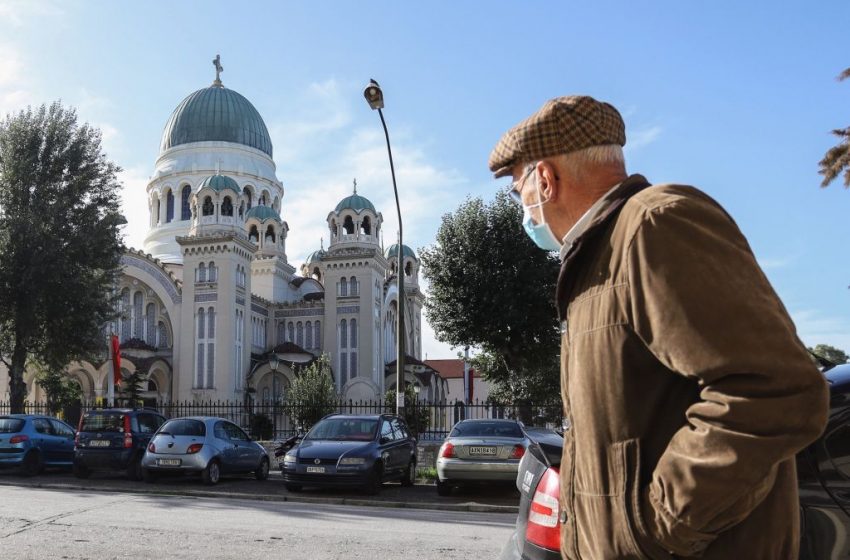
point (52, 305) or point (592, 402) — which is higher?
point (52, 305)

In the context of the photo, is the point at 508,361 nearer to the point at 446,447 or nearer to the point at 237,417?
the point at 446,447

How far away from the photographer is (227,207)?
1972 inches

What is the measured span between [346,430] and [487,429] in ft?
9.15

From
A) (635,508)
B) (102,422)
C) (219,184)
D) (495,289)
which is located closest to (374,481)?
(102,422)

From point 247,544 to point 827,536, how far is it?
6.04m

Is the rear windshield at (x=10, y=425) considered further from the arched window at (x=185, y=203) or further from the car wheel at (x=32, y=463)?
the arched window at (x=185, y=203)

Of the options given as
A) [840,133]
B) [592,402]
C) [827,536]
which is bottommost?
[827,536]

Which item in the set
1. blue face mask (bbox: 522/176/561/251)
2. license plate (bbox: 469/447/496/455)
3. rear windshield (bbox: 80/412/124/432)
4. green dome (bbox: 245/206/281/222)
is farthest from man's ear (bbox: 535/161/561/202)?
green dome (bbox: 245/206/281/222)

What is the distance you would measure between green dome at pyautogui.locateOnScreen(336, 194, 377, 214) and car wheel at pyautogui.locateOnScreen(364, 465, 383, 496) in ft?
121

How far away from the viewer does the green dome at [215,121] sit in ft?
196

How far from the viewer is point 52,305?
2519 centimetres

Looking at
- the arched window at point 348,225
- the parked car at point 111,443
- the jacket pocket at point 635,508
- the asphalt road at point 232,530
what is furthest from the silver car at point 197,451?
the arched window at point 348,225

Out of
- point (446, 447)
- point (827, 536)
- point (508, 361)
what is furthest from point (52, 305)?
point (827, 536)

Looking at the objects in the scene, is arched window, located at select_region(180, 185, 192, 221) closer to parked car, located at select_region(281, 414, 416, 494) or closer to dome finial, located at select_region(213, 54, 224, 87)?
dome finial, located at select_region(213, 54, 224, 87)
